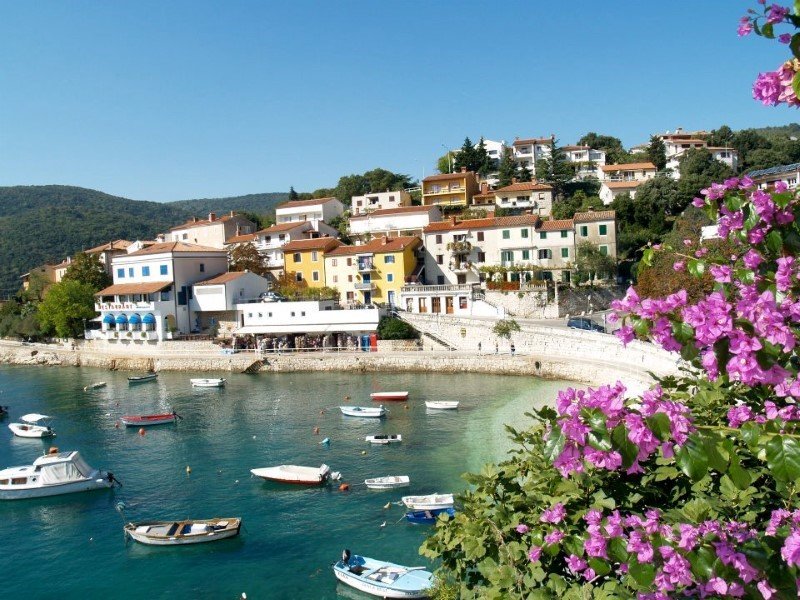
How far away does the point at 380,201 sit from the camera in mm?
72125

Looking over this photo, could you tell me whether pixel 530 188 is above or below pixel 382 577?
above

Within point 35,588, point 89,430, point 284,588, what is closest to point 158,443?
point 89,430

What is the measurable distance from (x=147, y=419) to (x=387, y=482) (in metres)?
16.1

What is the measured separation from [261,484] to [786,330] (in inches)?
845

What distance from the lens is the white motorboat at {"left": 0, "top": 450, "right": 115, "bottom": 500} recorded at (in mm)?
22734

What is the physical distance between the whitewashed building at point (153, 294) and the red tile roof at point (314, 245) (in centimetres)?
719

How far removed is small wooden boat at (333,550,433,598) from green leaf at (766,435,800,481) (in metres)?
12.6

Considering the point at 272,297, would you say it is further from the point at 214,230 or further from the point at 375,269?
the point at 214,230

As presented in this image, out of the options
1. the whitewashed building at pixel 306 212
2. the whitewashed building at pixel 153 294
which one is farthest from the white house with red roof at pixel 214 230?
the whitewashed building at pixel 153 294

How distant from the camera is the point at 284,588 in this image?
50.9 feet

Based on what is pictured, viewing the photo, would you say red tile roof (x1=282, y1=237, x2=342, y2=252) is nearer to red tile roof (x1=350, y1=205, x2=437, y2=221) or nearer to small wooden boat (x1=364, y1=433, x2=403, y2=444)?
red tile roof (x1=350, y1=205, x2=437, y2=221)

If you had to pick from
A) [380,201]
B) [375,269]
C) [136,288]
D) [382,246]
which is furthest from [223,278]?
[380,201]

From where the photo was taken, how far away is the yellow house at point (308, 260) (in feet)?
186

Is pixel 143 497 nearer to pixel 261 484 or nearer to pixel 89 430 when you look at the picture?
pixel 261 484
